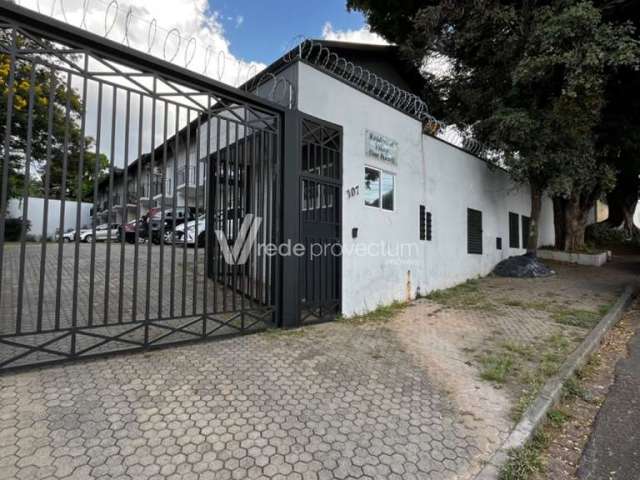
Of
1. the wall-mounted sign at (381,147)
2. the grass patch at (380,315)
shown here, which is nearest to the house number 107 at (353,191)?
the wall-mounted sign at (381,147)

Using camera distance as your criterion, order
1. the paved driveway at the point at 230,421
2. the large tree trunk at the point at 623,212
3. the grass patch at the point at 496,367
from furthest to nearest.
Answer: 1. the large tree trunk at the point at 623,212
2. the grass patch at the point at 496,367
3. the paved driveway at the point at 230,421

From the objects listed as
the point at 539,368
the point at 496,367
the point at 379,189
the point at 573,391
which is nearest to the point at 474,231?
the point at 379,189

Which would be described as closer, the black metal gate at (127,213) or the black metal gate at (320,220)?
the black metal gate at (127,213)

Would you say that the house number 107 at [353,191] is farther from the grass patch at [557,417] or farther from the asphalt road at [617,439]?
the asphalt road at [617,439]

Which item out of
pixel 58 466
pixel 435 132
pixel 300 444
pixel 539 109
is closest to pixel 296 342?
pixel 300 444

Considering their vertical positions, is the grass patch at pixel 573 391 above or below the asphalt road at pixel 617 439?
above

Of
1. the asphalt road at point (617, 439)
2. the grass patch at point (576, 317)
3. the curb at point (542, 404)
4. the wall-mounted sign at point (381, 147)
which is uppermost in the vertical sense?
the wall-mounted sign at point (381, 147)

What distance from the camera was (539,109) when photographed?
30.0ft

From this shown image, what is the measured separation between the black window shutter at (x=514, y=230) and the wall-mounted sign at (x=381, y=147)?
744 centimetres

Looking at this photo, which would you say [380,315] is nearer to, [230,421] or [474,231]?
[230,421]

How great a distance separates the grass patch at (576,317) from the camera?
5.46 m

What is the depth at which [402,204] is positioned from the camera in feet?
22.3

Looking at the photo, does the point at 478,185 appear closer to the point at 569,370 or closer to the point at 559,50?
the point at 559,50

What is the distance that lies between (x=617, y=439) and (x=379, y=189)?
459 centimetres
